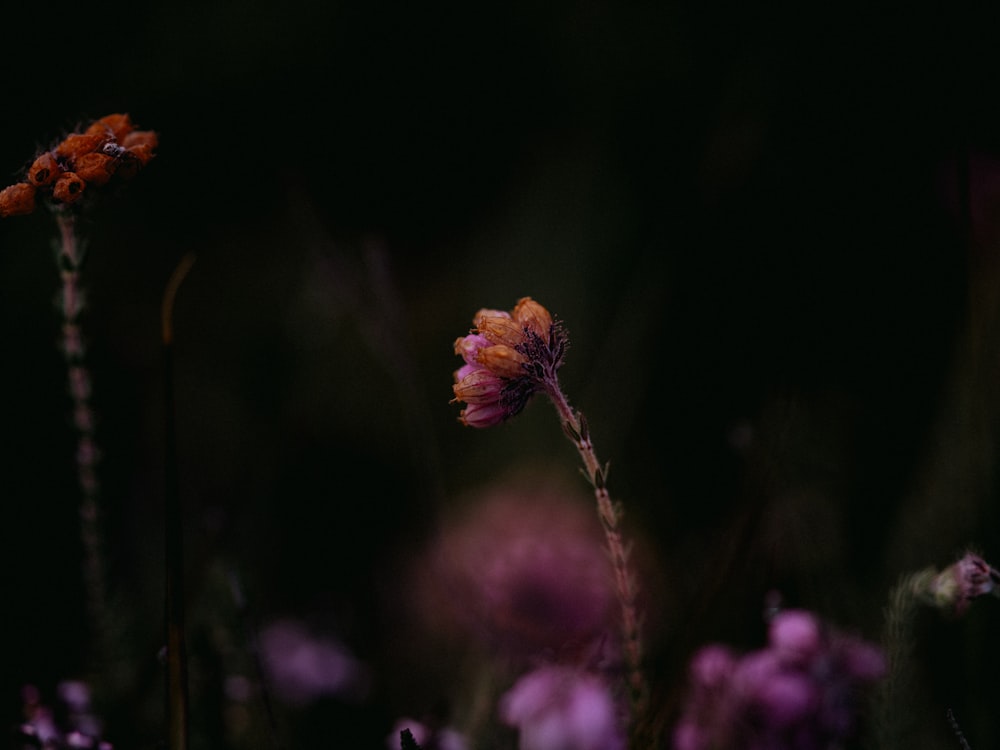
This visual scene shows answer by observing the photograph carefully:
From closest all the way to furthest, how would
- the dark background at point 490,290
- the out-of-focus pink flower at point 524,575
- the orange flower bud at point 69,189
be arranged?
1. the orange flower bud at point 69,189
2. the out-of-focus pink flower at point 524,575
3. the dark background at point 490,290

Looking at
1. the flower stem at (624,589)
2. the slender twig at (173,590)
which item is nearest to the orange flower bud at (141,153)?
the slender twig at (173,590)

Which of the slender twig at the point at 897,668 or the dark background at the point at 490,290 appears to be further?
the dark background at the point at 490,290

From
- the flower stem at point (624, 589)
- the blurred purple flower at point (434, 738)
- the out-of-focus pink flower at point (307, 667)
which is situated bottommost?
the blurred purple flower at point (434, 738)

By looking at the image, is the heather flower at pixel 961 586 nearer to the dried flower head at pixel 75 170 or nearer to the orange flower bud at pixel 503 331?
the orange flower bud at pixel 503 331

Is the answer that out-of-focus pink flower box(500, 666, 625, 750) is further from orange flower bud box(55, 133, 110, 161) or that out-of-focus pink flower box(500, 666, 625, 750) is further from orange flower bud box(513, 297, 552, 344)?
orange flower bud box(55, 133, 110, 161)

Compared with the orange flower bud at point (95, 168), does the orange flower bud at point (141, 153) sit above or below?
above

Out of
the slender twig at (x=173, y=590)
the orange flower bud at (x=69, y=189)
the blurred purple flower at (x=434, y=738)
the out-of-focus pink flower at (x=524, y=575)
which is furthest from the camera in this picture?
the out-of-focus pink flower at (x=524, y=575)

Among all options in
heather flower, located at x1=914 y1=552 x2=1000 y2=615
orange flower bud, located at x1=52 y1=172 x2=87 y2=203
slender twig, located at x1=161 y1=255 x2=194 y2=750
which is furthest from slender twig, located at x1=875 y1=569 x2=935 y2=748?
orange flower bud, located at x1=52 y1=172 x2=87 y2=203

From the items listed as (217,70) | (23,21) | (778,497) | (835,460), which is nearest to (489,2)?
(217,70)
